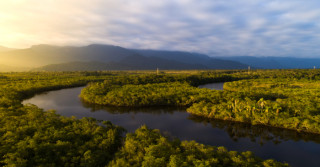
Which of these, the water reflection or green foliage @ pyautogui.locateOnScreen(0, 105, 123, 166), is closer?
green foliage @ pyautogui.locateOnScreen(0, 105, 123, 166)

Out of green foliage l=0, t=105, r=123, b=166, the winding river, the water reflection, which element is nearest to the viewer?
green foliage l=0, t=105, r=123, b=166

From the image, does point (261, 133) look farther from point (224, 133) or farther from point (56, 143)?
point (56, 143)

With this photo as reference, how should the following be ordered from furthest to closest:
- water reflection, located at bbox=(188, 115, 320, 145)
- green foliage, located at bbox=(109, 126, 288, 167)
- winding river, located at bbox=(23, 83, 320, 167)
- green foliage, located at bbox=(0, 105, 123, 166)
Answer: water reflection, located at bbox=(188, 115, 320, 145) < winding river, located at bbox=(23, 83, 320, 167) < green foliage, located at bbox=(0, 105, 123, 166) < green foliage, located at bbox=(109, 126, 288, 167)

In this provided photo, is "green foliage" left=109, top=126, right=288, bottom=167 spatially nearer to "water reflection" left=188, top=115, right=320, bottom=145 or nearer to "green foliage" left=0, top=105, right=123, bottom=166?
"green foliage" left=0, top=105, right=123, bottom=166

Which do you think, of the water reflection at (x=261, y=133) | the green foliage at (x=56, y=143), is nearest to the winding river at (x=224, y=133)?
the water reflection at (x=261, y=133)

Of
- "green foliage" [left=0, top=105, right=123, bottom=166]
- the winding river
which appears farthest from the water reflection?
"green foliage" [left=0, top=105, right=123, bottom=166]

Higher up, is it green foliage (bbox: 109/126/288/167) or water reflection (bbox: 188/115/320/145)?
green foliage (bbox: 109/126/288/167)

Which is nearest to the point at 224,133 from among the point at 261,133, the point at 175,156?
the point at 261,133

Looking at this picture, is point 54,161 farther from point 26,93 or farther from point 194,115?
point 26,93
